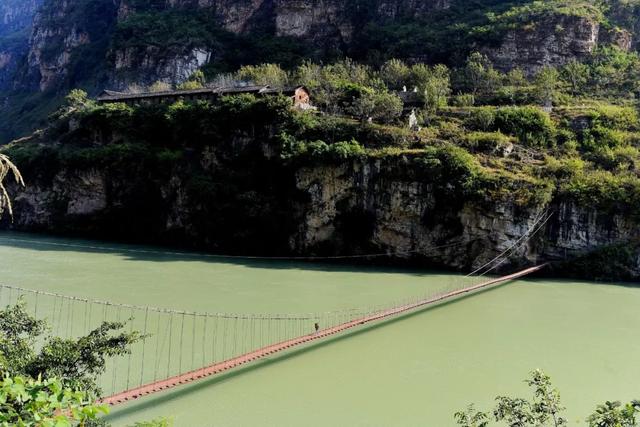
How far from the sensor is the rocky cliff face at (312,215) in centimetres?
2367

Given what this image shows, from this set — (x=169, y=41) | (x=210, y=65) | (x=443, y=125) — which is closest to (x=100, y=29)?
(x=169, y=41)

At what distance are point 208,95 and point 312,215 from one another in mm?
13963

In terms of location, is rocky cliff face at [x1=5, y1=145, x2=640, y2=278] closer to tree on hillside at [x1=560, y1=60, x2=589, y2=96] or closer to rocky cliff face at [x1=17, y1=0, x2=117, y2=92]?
tree on hillside at [x1=560, y1=60, x2=589, y2=96]

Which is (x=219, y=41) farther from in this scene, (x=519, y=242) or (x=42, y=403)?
(x=42, y=403)

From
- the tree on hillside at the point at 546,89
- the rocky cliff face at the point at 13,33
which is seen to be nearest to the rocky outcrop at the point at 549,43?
the tree on hillside at the point at 546,89

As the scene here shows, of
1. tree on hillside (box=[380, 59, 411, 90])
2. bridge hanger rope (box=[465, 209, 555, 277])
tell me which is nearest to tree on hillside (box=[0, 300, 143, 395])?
bridge hanger rope (box=[465, 209, 555, 277])

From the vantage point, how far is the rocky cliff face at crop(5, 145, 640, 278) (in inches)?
932

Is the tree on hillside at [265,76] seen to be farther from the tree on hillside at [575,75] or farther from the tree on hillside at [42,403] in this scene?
the tree on hillside at [42,403]

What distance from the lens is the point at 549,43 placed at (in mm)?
38844

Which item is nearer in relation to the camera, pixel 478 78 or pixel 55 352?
pixel 55 352

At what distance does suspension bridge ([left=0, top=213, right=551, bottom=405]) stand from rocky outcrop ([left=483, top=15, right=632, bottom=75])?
27.5 meters

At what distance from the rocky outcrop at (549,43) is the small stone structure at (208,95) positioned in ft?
56.7

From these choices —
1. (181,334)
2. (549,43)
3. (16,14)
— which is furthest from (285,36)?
(16,14)

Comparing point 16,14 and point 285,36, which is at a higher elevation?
point 16,14
